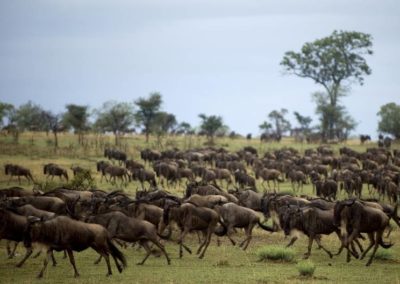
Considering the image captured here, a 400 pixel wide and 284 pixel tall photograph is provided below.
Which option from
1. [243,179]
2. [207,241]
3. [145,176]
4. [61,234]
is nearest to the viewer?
[61,234]

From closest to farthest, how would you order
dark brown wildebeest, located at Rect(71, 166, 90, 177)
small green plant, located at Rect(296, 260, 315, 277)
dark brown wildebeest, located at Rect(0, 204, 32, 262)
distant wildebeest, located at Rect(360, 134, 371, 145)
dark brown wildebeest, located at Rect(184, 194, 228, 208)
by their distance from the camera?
small green plant, located at Rect(296, 260, 315, 277)
dark brown wildebeest, located at Rect(0, 204, 32, 262)
dark brown wildebeest, located at Rect(184, 194, 228, 208)
dark brown wildebeest, located at Rect(71, 166, 90, 177)
distant wildebeest, located at Rect(360, 134, 371, 145)

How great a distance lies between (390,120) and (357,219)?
6832 cm

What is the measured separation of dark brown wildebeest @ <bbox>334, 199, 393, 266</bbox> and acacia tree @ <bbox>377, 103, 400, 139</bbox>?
66.6 metres

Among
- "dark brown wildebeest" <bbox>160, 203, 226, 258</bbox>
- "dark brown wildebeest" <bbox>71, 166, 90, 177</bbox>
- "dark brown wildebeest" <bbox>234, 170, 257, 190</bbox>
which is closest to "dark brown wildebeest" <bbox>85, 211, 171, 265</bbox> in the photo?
"dark brown wildebeest" <bbox>160, 203, 226, 258</bbox>

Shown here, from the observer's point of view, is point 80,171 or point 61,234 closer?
point 61,234

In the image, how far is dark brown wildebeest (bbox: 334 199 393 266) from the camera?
1884 cm

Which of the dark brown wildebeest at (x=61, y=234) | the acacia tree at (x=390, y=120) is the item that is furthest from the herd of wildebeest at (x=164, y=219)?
the acacia tree at (x=390, y=120)

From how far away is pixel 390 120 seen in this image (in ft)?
276

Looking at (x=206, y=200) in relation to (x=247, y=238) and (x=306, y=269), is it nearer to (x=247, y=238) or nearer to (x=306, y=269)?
(x=247, y=238)

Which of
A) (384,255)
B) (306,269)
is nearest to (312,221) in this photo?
(384,255)

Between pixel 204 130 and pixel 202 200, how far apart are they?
60819 millimetres

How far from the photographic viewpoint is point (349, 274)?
16.9 metres

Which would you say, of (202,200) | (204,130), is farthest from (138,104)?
(202,200)

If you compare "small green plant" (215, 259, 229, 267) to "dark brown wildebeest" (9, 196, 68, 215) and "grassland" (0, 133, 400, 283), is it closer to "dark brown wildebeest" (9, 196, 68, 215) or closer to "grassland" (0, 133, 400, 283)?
"grassland" (0, 133, 400, 283)
